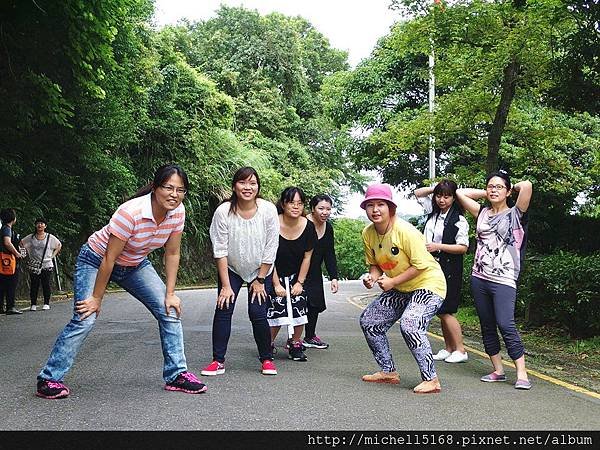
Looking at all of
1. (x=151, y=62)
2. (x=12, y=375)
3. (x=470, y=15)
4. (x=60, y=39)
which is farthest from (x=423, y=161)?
(x=12, y=375)

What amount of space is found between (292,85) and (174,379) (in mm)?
37854

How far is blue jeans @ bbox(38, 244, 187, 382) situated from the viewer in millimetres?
5695

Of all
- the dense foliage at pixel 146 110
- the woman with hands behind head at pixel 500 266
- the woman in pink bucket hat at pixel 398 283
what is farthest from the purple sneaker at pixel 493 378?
the dense foliage at pixel 146 110

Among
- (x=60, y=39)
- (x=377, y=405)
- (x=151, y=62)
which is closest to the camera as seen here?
(x=377, y=405)

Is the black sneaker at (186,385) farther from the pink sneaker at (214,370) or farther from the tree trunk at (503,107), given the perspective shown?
the tree trunk at (503,107)

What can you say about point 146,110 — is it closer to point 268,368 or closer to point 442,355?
point 442,355

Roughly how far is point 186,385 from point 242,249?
4.65 ft

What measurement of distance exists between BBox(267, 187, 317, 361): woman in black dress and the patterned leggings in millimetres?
1392

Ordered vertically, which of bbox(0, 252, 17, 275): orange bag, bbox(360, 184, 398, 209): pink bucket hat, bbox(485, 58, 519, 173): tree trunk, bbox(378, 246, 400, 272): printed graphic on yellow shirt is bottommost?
bbox(0, 252, 17, 275): orange bag

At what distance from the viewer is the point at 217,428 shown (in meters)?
4.82

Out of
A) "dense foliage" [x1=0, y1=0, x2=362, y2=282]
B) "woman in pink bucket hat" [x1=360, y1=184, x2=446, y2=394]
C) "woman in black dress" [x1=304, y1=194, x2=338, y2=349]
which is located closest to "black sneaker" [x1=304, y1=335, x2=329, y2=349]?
"woman in black dress" [x1=304, y1=194, x2=338, y2=349]

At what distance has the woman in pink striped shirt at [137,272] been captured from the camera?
222 inches

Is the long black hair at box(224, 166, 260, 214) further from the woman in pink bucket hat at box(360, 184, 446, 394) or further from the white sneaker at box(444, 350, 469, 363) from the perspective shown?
the white sneaker at box(444, 350, 469, 363)

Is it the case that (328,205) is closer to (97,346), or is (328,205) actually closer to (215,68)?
(97,346)
